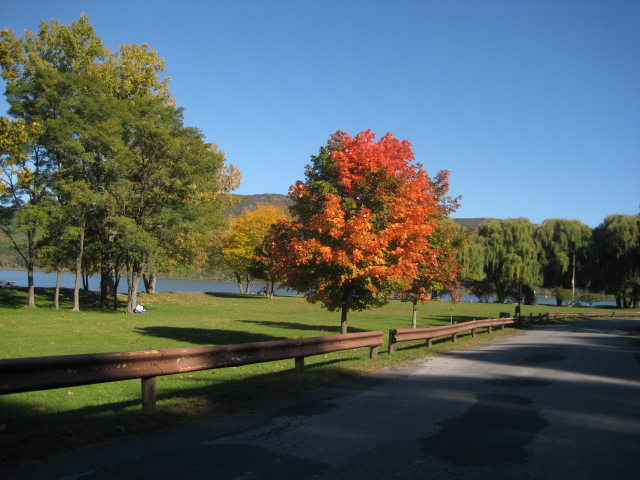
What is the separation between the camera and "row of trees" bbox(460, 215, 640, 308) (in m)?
48.5

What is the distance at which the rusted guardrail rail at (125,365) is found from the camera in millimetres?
4966

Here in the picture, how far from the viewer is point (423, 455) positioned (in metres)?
4.84

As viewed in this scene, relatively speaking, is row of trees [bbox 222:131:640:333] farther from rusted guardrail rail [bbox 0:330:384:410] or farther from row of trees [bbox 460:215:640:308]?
row of trees [bbox 460:215:640:308]

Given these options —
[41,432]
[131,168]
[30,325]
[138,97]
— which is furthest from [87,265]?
[41,432]

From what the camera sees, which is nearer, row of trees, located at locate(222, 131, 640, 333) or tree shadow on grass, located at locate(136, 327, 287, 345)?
row of trees, located at locate(222, 131, 640, 333)

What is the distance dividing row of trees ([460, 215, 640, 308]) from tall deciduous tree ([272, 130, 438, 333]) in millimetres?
31470

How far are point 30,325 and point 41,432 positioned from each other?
19220 millimetres

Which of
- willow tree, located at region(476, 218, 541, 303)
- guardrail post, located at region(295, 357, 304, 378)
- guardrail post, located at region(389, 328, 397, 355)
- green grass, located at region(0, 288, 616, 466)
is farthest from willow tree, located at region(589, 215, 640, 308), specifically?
guardrail post, located at region(295, 357, 304, 378)

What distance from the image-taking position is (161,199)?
34.1 m

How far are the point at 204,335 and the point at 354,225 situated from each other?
9.96 meters

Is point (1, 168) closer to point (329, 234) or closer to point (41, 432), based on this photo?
point (329, 234)

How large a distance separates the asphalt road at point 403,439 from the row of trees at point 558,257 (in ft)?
129

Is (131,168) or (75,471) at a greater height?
(131,168)

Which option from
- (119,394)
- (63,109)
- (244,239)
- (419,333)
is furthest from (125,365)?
(244,239)
